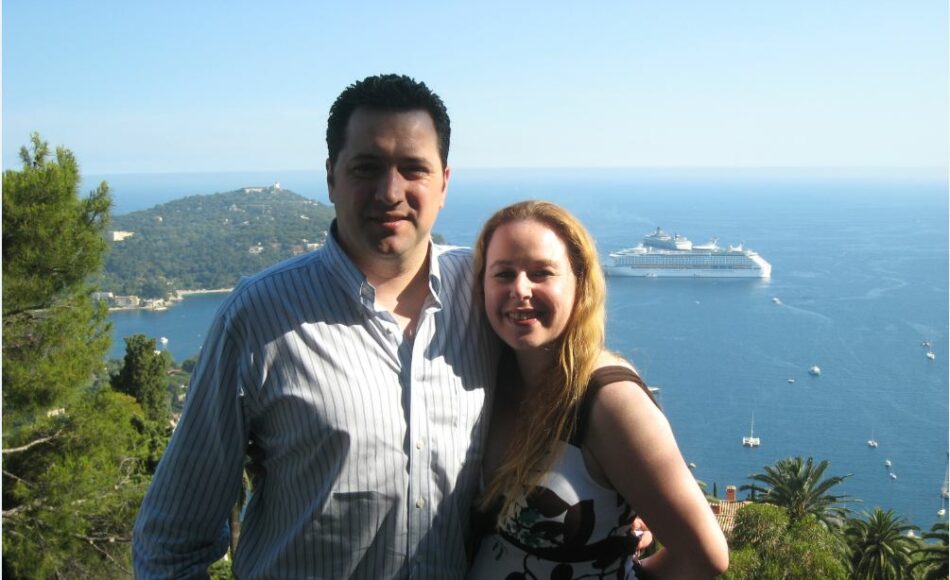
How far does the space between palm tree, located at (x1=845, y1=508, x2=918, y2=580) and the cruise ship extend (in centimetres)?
3786

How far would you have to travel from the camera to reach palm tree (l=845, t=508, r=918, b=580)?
9.62m

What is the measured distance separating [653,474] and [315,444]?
1.78ft

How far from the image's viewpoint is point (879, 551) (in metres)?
9.72

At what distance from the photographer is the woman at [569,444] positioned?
1.29 meters

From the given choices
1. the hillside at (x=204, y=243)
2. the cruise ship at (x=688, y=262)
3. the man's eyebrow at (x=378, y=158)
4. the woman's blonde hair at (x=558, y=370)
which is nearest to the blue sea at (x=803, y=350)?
the cruise ship at (x=688, y=262)

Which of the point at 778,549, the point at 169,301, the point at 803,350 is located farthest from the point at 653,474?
the point at 169,301

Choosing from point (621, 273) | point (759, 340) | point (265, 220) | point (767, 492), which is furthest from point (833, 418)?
point (265, 220)

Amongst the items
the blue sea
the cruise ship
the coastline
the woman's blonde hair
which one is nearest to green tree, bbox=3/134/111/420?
the blue sea

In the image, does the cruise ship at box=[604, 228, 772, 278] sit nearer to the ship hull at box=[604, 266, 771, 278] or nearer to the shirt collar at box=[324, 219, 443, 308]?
the ship hull at box=[604, 266, 771, 278]

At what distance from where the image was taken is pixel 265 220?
157 feet

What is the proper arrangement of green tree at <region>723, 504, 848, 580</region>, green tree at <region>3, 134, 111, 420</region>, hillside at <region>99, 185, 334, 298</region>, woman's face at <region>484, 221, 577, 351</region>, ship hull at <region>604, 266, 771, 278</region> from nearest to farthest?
woman's face at <region>484, 221, 577, 351</region>, green tree at <region>3, 134, 111, 420</region>, green tree at <region>723, 504, 848, 580</region>, hillside at <region>99, 185, 334, 298</region>, ship hull at <region>604, 266, 771, 278</region>

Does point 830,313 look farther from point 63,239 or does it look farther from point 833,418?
point 63,239

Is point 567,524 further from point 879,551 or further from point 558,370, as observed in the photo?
point 879,551

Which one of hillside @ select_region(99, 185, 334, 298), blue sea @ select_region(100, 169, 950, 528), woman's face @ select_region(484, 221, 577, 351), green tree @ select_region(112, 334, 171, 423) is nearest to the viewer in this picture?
woman's face @ select_region(484, 221, 577, 351)
